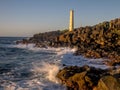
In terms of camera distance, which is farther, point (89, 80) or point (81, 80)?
point (81, 80)

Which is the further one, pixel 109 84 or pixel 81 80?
pixel 81 80

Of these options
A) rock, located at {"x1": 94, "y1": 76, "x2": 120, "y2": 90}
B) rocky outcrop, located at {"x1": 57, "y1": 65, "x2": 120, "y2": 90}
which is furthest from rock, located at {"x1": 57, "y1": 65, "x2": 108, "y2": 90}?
rock, located at {"x1": 94, "y1": 76, "x2": 120, "y2": 90}

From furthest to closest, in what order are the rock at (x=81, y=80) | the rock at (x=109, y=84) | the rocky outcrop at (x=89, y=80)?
the rock at (x=81, y=80) < the rocky outcrop at (x=89, y=80) < the rock at (x=109, y=84)

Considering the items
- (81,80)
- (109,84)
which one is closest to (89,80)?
(81,80)

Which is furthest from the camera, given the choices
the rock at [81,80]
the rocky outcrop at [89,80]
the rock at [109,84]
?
the rock at [81,80]

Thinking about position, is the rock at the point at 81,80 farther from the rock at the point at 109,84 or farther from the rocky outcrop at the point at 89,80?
the rock at the point at 109,84

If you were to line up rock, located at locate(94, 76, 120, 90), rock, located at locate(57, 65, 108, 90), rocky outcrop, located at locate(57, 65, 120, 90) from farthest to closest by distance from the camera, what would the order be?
rock, located at locate(57, 65, 108, 90)
rocky outcrop, located at locate(57, 65, 120, 90)
rock, located at locate(94, 76, 120, 90)

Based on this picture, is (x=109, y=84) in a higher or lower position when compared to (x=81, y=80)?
higher

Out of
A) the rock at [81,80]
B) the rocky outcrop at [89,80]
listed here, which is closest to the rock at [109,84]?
the rocky outcrop at [89,80]

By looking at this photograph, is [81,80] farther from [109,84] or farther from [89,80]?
[109,84]

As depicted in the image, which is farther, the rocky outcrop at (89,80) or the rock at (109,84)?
the rocky outcrop at (89,80)

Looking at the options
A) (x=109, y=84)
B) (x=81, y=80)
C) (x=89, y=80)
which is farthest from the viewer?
(x=81, y=80)

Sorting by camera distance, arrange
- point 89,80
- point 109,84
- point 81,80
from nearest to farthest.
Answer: point 109,84, point 89,80, point 81,80

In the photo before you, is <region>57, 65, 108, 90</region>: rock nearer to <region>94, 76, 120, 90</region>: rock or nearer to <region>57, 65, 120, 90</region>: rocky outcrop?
<region>57, 65, 120, 90</region>: rocky outcrop
